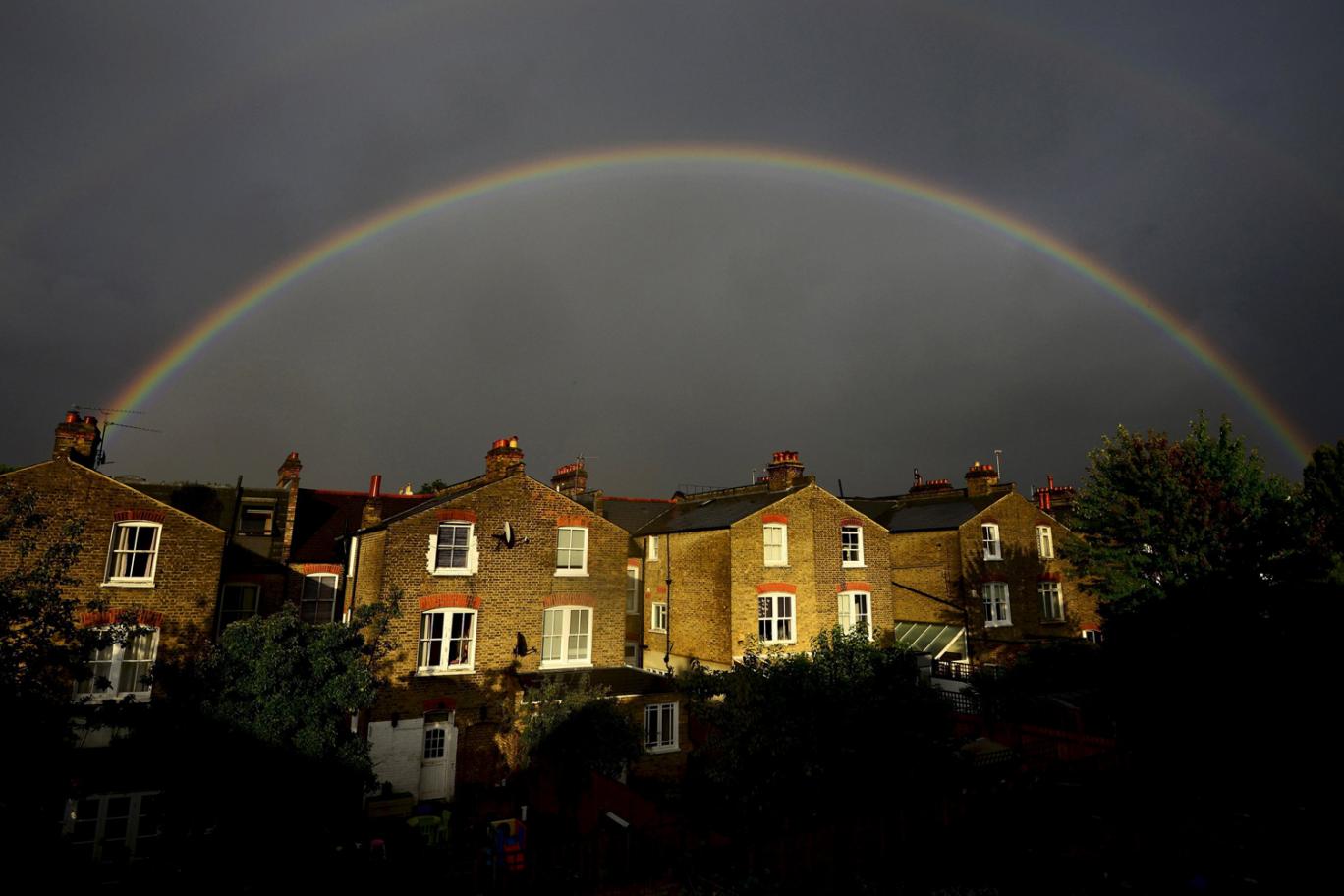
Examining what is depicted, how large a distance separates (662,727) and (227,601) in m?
16.1

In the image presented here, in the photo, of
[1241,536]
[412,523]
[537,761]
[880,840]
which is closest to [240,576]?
[412,523]

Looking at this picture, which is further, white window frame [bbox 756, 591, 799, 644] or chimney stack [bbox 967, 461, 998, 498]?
chimney stack [bbox 967, 461, 998, 498]

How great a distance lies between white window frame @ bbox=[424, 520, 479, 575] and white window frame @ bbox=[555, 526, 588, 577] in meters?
3.01

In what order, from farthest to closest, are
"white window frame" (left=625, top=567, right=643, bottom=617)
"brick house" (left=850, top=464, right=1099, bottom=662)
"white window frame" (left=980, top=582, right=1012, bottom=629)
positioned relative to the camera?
"white window frame" (left=980, top=582, right=1012, bottom=629), "brick house" (left=850, top=464, right=1099, bottom=662), "white window frame" (left=625, top=567, right=643, bottom=617)

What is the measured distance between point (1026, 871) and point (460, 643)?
57.1 feet

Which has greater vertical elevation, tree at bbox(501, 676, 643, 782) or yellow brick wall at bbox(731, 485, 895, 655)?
yellow brick wall at bbox(731, 485, 895, 655)

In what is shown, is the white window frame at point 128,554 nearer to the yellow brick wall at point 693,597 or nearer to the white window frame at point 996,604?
the yellow brick wall at point 693,597

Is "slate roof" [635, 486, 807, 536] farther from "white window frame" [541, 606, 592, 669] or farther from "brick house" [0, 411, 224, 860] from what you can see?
"brick house" [0, 411, 224, 860]

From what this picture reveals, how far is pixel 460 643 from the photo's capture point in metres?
24.5

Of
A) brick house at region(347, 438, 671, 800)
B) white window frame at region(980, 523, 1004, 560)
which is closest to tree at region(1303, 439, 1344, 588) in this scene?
white window frame at region(980, 523, 1004, 560)

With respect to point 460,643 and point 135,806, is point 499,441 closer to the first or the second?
point 460,643

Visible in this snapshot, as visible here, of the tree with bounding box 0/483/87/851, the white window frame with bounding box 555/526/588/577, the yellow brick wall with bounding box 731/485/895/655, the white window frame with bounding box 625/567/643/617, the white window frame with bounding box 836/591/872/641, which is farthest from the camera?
the white window frame with bounding box 625/567/643/617

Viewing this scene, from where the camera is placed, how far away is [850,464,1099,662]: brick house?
37.3 m

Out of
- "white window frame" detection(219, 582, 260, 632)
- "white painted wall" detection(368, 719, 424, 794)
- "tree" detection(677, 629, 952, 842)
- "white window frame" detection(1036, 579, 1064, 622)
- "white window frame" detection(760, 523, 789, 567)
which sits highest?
"white window frame" detection(760, 523, 789, 567)
